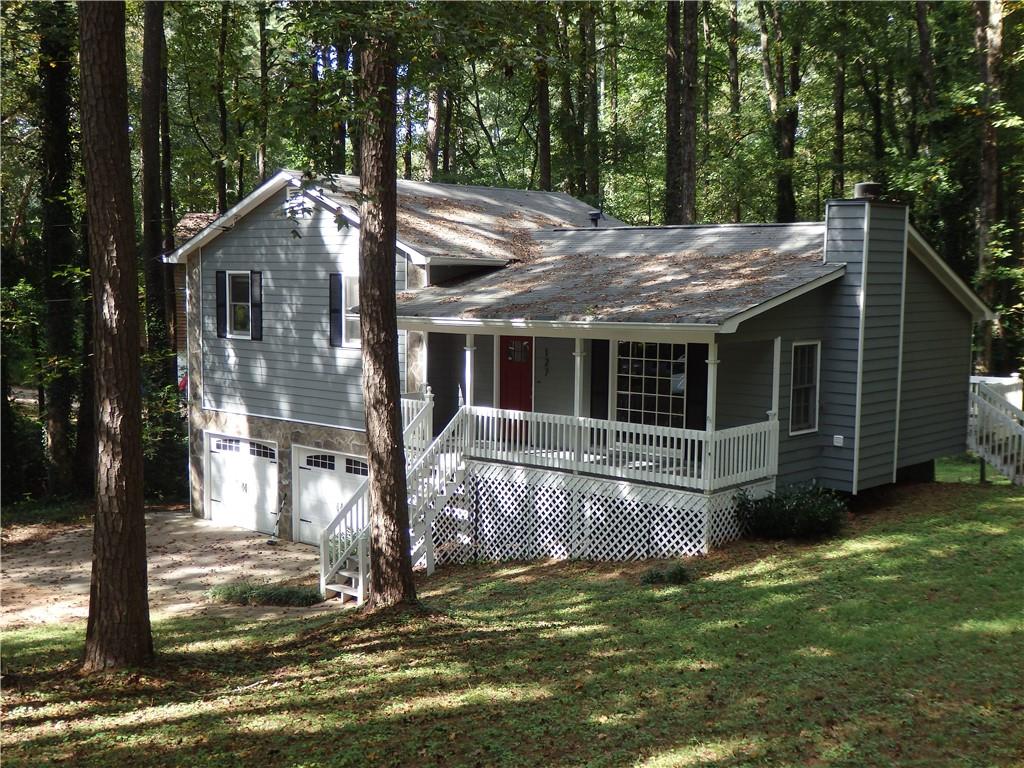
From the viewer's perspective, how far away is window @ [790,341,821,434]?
1478 cm

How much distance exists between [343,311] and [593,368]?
5167mm

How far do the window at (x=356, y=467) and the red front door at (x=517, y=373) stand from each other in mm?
3078

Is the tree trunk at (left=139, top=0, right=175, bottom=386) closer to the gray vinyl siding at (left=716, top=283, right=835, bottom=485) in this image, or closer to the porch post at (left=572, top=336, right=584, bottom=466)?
the porch post at (left=572, top=336, right=584, bottom=466)

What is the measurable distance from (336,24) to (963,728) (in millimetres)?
8356

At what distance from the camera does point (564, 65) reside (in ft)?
34.4

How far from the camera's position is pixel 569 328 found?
14.2 meters

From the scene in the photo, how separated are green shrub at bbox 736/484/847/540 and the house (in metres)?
0.38

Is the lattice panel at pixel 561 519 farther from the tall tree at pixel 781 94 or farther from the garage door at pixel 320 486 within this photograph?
the tall tree at pixel 781 94

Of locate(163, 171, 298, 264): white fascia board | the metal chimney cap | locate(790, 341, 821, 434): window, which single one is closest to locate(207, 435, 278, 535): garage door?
locate(163, 171, 298, 264): white fascia board

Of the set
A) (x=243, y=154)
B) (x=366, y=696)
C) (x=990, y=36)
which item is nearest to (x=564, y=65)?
(x=366, y=696)

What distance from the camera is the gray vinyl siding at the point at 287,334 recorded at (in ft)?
60.1

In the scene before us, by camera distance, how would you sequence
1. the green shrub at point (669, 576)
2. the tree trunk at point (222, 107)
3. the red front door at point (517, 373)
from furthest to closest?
the tree trunk at point (222, 107)
the red front door at point (517, 373)
the green shrub at point (669, 576)

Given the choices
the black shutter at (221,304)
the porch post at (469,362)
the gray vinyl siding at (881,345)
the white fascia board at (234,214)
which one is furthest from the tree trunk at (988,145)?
the black shutter at (221,304)

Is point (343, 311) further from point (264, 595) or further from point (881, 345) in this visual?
point (881, 345)
